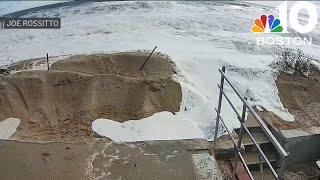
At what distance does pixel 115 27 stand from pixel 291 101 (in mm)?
5303

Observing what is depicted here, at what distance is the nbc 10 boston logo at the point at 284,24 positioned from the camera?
28.2ft

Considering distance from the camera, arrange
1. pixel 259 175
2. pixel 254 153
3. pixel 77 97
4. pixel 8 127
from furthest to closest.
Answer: pixel 77 97, pixel 8 127, pixel 254 153, pixel 259 175

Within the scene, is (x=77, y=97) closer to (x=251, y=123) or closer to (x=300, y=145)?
(x=251, y=123)

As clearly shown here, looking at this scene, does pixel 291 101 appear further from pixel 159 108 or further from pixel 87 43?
pixel 87 43

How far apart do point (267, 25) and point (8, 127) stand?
27.8 ft

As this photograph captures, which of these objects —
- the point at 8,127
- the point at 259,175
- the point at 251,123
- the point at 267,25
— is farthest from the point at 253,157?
the point at 267,25

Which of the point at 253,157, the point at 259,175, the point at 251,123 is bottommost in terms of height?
the point at 259,175

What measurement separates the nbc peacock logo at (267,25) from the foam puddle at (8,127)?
699 cm

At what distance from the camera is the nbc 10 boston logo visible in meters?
8.61

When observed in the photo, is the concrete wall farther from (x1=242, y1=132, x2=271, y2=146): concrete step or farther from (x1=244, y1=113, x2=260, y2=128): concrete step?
(x1=244, y1=113, x2=260, y2=128): concrete step

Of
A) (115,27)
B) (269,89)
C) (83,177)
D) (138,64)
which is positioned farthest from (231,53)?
(83,177)

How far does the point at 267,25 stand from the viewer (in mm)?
10281

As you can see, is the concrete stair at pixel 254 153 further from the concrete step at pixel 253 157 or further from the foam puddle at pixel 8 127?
the foam puddle at pixel 8 127

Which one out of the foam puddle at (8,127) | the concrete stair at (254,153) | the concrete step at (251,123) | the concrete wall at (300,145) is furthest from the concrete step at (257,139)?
the foam puddle at (8,127)
